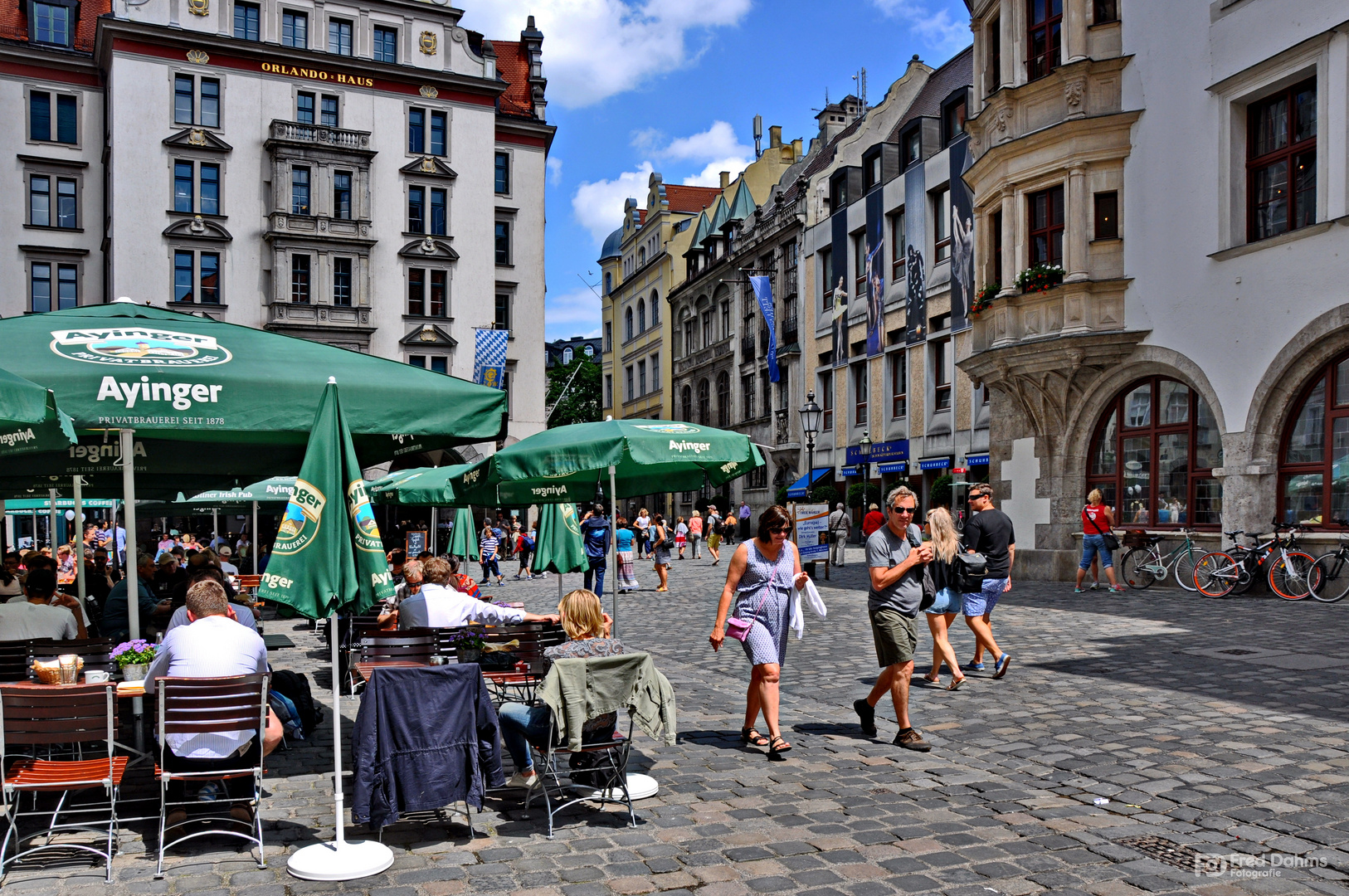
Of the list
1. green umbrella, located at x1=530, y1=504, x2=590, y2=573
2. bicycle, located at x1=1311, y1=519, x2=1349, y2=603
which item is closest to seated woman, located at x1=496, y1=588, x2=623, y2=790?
green umbrella, located at x1=530, y1=504, x2=590, y2=573

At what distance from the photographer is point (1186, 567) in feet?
64.2

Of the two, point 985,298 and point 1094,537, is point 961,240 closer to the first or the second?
point 985,298

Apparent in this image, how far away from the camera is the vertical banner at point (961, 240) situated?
30.9 m

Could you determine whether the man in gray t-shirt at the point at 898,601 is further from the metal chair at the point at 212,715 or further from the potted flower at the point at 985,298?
the potted flower at the point at 985,298

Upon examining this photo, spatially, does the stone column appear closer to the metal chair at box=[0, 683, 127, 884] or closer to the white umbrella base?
the white umbrella base

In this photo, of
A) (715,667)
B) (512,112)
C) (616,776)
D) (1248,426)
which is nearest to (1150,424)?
(1248,426)

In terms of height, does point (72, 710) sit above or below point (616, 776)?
above

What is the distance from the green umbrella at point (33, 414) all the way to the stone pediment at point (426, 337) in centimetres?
3880

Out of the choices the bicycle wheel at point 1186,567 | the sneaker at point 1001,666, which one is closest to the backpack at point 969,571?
the sneaker at point 1001,666

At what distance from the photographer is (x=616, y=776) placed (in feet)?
21.0

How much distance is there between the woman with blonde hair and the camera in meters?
9.88

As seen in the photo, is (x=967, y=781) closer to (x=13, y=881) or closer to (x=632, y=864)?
(x=632, y=864)

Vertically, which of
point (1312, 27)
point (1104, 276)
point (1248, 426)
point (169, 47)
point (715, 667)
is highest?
point (169, 47)

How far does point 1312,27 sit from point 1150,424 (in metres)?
7.17
